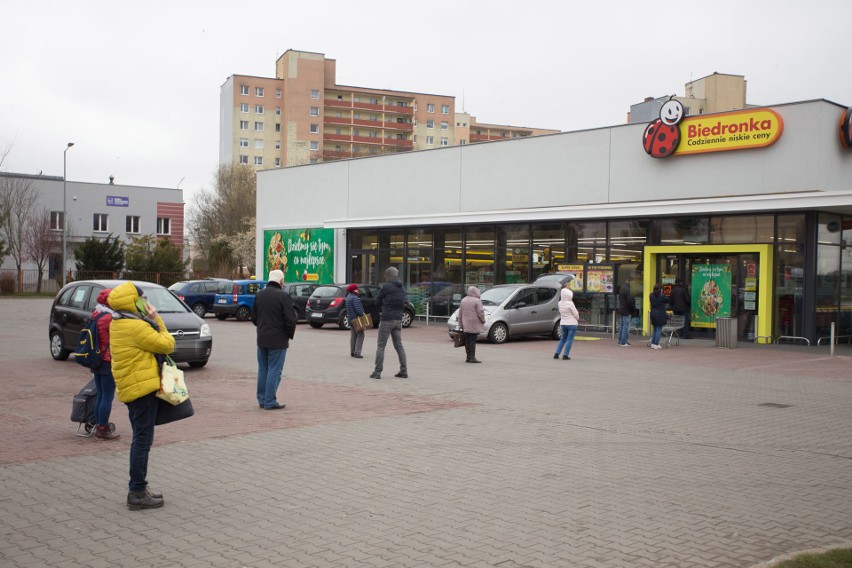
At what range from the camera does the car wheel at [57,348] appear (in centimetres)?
1581

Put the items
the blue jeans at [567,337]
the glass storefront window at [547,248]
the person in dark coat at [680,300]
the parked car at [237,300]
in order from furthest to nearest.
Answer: the parked car at [237,300] → the glass storefront window at [547,248] → the person in dark coat at [680,300] → the blue jeans at [567,337]

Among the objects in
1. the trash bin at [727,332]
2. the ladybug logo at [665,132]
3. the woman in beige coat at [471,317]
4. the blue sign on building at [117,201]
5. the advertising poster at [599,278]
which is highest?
the blue sign on building at [117,201]

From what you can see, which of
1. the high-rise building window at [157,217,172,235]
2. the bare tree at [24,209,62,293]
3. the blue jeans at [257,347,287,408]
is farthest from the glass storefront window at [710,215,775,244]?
the high-rise building window at [157,217,172,235]

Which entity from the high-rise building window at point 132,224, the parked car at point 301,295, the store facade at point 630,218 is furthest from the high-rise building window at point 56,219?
the parked car at point 301,295

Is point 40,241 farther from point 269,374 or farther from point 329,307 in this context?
point 269,374

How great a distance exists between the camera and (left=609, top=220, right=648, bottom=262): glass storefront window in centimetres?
2481

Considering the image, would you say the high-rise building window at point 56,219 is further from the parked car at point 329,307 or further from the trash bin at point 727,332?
the trash bin at point 727,332

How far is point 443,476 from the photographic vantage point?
22.9ft

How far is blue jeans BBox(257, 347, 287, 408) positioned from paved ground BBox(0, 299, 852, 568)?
300mm

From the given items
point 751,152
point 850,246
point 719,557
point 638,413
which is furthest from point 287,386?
point 850,246

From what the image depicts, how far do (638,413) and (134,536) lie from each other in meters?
7.06

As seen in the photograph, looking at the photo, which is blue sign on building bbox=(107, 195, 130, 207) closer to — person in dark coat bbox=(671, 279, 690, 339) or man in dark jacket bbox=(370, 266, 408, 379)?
person in dark coat bbox=(671, 279, 690, 339)

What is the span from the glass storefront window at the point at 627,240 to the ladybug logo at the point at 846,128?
5.82 metres

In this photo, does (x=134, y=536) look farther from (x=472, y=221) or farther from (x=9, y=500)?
(x=472, y=221)
